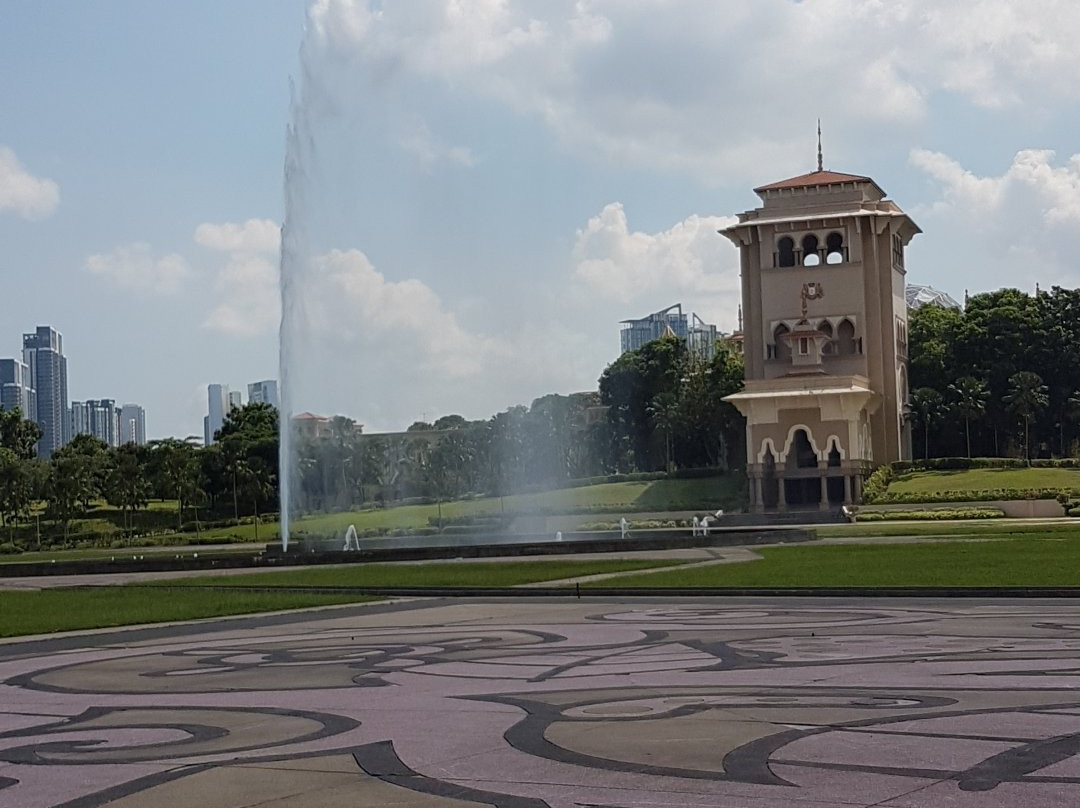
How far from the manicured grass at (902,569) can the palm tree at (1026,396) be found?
49555 millimetres

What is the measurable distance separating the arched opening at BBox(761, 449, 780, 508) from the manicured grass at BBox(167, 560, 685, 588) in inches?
1691

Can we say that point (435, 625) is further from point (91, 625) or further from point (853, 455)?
point (853, 455)

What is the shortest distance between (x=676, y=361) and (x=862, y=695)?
97668mm

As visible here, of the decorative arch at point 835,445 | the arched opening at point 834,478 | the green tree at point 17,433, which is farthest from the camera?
the green tree at point 17,433

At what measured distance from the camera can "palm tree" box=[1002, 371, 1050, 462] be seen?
88.3 metres

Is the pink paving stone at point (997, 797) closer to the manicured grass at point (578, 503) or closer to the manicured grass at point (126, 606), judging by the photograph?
the manicured grass at point (126, 606)

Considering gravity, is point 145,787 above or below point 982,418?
below

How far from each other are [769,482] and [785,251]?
49.9 ft

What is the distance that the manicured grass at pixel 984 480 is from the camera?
7469 centimetres

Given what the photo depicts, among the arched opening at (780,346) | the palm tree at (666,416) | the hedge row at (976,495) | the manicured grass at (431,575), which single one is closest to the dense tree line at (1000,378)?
the arched opening at (780,346)

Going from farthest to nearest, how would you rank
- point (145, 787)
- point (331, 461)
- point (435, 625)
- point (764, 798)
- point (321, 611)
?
point (331, 461) → point (321, 611) → point (435, 625) → point (145, 787) → point (764, 798)

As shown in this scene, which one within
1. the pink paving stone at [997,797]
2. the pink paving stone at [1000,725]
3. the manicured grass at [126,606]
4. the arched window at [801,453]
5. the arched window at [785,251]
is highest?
the arched window at [785,251]

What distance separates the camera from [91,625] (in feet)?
74.9

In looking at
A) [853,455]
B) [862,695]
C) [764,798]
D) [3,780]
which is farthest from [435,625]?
[853,455]
